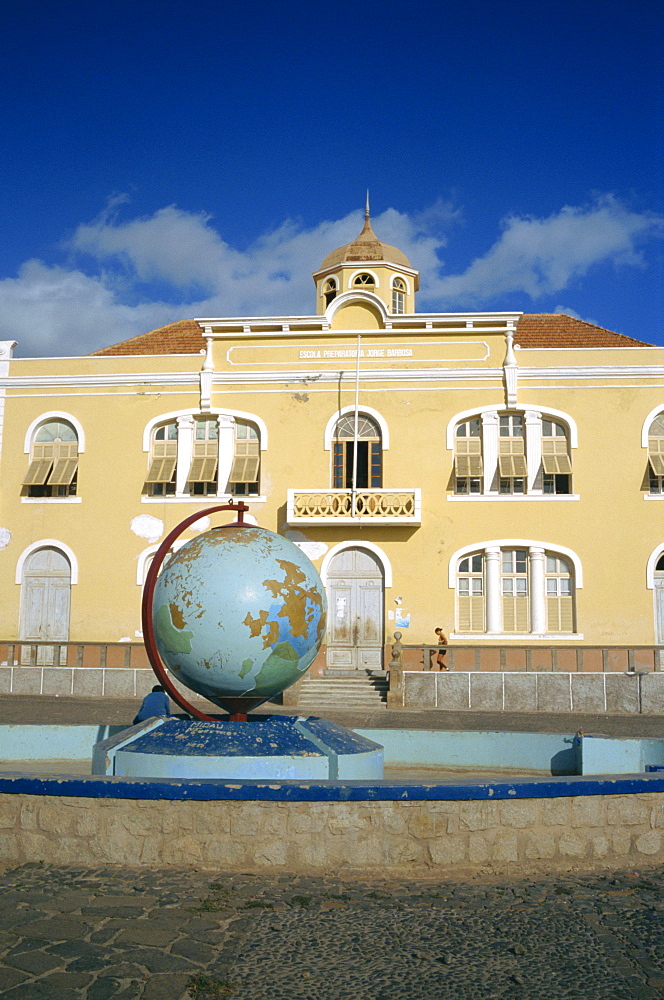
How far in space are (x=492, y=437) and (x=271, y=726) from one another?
18464mm

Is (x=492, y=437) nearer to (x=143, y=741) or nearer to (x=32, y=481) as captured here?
(x=32, y=481)

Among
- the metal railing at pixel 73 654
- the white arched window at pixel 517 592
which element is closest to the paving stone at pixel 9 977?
the metal railing at pixel 73 654

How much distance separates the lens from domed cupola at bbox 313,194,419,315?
29.5 m

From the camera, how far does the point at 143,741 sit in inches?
298

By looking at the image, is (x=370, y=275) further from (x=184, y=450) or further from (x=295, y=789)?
(x=295, y=789)

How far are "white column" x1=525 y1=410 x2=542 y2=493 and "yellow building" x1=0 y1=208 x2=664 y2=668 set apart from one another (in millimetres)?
55

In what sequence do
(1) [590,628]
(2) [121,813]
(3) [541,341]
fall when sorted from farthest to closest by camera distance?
(3) [541,341] → (1) [590,628] → (2) [121,813]

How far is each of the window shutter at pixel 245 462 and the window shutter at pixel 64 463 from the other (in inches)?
173

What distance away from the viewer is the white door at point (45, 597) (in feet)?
84.2

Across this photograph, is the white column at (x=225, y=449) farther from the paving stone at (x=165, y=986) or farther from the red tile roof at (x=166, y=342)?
the paving stone at (x=165, y=986)

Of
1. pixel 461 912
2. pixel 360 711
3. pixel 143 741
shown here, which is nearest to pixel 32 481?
pixel 360 711

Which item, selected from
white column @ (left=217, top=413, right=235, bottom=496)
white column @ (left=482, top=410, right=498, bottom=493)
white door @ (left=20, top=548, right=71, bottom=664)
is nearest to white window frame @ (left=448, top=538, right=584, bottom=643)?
white column @ (left=482, top=410, right=498, bottom=493)

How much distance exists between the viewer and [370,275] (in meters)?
29.6

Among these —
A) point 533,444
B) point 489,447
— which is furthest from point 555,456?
point 489,447
